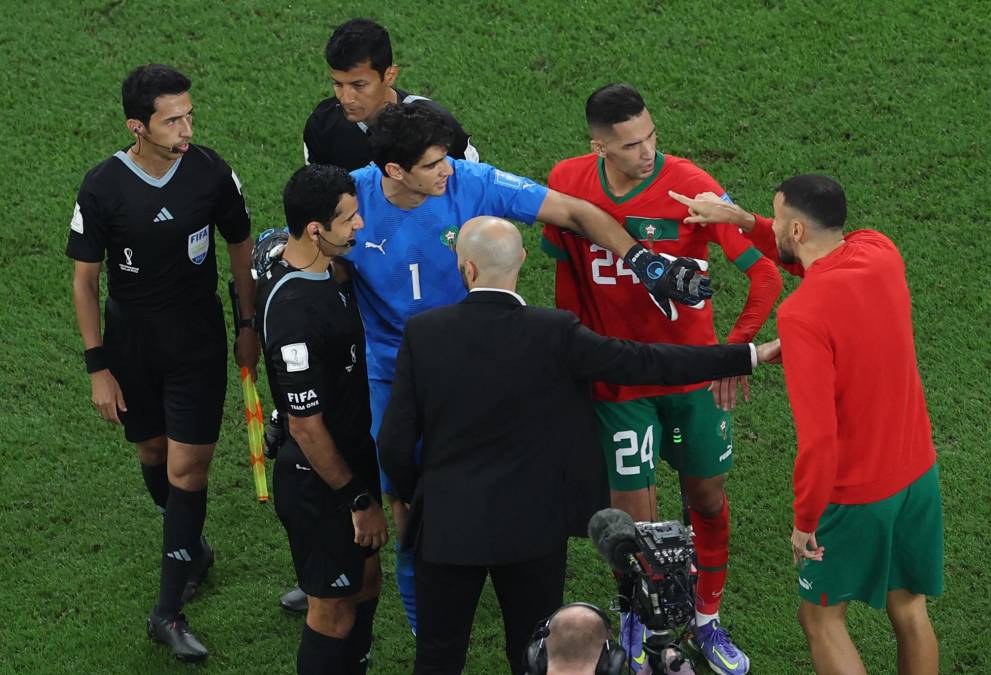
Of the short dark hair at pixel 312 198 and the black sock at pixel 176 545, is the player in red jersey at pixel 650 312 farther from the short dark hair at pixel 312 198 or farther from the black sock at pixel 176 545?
the black sock at pixel 176 545

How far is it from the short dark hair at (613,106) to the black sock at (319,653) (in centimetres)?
196

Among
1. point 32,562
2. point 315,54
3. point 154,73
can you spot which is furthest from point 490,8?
point 32,562

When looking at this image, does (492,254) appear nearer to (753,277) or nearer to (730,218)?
(730,218)

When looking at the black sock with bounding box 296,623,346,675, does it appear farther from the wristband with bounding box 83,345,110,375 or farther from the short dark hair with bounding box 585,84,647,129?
the short dark hair with bounding box 585,84,647,129

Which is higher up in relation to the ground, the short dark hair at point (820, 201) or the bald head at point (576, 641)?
the short dark hair at point (820, 201)

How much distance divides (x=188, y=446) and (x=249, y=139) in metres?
3.09

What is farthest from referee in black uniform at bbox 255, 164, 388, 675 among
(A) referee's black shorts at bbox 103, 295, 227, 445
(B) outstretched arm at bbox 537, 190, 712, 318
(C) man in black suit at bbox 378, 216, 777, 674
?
(A) referee's black shorts at bbox 103, 295, 227, 445

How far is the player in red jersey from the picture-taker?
4941mm

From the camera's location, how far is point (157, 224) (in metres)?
5.32

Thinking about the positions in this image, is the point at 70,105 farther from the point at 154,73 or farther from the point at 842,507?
the point at 842,507

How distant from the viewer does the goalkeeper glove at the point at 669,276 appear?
15.3ft

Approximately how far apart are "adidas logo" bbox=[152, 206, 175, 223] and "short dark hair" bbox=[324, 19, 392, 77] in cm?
82

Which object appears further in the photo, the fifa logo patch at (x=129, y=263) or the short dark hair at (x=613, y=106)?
the fifa logo patch at (x=129, y=263)

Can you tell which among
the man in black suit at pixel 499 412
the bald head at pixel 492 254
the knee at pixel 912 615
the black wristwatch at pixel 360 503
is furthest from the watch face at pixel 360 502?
the knee at pixel 912 615
